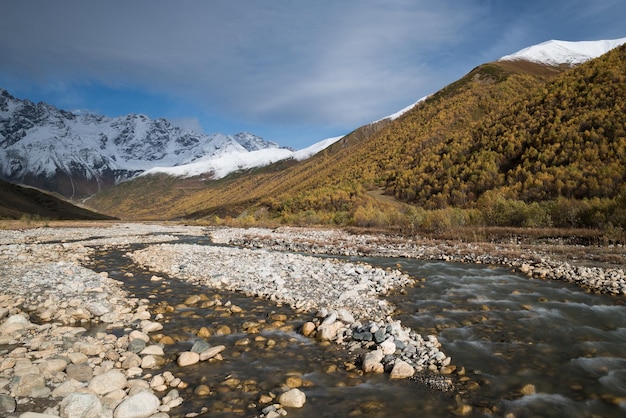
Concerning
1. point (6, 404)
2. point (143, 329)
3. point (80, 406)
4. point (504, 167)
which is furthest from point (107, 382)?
point (504, 167)

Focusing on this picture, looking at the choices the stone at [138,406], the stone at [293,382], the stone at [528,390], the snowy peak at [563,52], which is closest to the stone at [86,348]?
the stone at [138,406]

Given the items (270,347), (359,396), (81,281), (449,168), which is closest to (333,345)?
(270,347)

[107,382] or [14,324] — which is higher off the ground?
[14,324]

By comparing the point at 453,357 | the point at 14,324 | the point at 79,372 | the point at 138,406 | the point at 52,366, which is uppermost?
the point at 14,324

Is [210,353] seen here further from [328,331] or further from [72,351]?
[328,331]

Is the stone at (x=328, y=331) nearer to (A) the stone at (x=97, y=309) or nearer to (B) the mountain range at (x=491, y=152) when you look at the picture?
(A) the stone at (x=97, y=309)

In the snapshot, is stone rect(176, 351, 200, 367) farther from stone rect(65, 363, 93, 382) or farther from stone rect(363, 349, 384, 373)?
stone rect(363, 349, 384, 373)

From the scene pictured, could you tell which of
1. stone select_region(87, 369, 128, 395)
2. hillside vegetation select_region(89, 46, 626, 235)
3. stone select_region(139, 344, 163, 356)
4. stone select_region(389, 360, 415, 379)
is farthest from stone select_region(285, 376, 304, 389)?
hillside vegetation select_region(89, 46, 626, 235)

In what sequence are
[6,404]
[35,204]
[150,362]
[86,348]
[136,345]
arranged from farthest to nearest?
[35,204], [136,345], [86,348], [150,362], [6,404]

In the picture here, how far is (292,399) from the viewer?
5.80m

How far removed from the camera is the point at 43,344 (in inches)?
285

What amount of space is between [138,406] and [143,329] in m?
A: 3.94

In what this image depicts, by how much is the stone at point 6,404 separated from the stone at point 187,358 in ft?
8.52

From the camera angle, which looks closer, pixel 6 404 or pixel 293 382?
pixel 6 404
